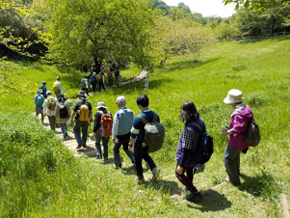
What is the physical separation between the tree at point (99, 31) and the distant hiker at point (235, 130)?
1764 cm

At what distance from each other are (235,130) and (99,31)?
1941 centimetres

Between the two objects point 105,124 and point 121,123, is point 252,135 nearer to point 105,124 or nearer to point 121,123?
point 121,123

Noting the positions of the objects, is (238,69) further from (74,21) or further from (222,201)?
(222,201)

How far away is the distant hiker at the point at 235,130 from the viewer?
179 inches

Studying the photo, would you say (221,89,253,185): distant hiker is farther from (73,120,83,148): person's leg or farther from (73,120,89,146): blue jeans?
(73,120,83,148): person's leg

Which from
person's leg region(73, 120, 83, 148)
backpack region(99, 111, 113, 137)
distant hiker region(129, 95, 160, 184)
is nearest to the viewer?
distant hiker region(129, 95, 160, 184)

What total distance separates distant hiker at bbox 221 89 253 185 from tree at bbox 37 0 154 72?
17637 millimetres

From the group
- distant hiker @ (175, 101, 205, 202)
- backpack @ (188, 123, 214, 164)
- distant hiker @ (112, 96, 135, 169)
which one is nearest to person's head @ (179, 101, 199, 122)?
distant hiker @ (175, 101, 205, 202)

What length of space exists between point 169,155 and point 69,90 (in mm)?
14691

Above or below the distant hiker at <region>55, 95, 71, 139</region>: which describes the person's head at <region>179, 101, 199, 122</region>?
above

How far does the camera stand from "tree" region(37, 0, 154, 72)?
68.5 feet

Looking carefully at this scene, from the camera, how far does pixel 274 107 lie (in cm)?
1070

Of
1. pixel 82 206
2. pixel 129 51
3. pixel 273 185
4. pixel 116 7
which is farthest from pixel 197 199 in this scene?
pixel 116 7

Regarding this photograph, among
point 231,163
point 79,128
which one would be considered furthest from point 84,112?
point 231,163
